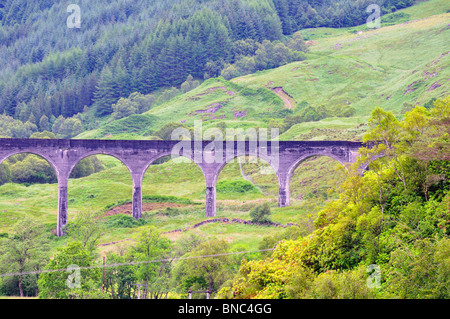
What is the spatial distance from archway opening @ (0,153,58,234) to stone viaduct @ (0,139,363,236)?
7.27 ft

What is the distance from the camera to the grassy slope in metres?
48.3

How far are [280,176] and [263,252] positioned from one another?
1661cm

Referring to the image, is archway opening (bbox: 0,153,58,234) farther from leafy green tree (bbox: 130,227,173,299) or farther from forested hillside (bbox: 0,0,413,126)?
forested hillside (bbox: 0,0,413,126)

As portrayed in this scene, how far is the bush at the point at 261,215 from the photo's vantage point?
40250 millimetres

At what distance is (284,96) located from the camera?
314ft

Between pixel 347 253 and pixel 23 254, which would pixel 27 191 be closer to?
pixel 23 254

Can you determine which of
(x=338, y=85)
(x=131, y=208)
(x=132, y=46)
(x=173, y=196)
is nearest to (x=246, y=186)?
(x=173, y=196)

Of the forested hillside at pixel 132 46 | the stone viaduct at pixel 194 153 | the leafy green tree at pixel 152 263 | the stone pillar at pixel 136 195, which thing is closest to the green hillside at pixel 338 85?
the forested hillside at pixel 132 46

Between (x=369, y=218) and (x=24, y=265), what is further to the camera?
(x=24, y=265)

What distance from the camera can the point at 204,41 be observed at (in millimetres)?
125250

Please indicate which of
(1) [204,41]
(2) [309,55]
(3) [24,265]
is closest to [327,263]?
(3) [24,265]

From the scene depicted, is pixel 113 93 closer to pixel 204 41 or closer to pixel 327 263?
pixel 204 41
